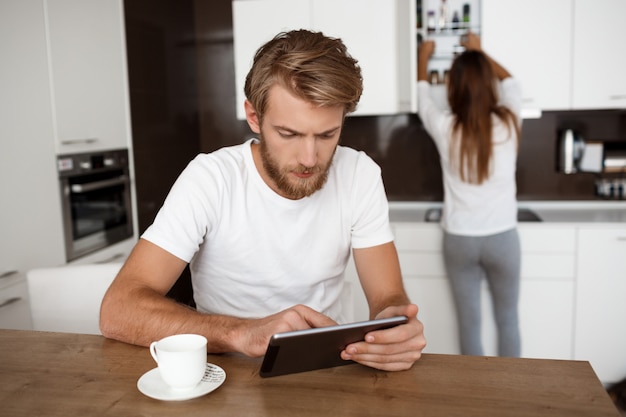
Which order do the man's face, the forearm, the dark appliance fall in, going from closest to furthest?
the forearm < the man's face < the dark appliance

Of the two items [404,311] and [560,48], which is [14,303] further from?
[560,48]

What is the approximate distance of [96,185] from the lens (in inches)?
113

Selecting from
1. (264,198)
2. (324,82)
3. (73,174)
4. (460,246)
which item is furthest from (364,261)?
(73,174)

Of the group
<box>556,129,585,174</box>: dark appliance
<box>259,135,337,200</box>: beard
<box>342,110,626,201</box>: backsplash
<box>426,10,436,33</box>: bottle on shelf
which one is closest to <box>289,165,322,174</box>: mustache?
<box>259,135,337,200</box>: beard

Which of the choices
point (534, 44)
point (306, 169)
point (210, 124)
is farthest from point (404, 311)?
point (210, 124)

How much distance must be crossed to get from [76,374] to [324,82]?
2.69ft

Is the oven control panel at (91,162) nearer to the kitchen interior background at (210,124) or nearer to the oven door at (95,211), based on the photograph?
the oven door at (95,211)

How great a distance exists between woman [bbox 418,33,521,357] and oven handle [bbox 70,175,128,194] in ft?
5.12

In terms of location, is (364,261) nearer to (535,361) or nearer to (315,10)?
(535,361)

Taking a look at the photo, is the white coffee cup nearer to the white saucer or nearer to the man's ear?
the white saucer

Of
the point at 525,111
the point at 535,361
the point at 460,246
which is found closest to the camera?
the point at 535,361

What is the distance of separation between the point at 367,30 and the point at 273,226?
1.86 meters

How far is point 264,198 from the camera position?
5.47ft

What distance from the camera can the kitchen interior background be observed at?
3.39m
